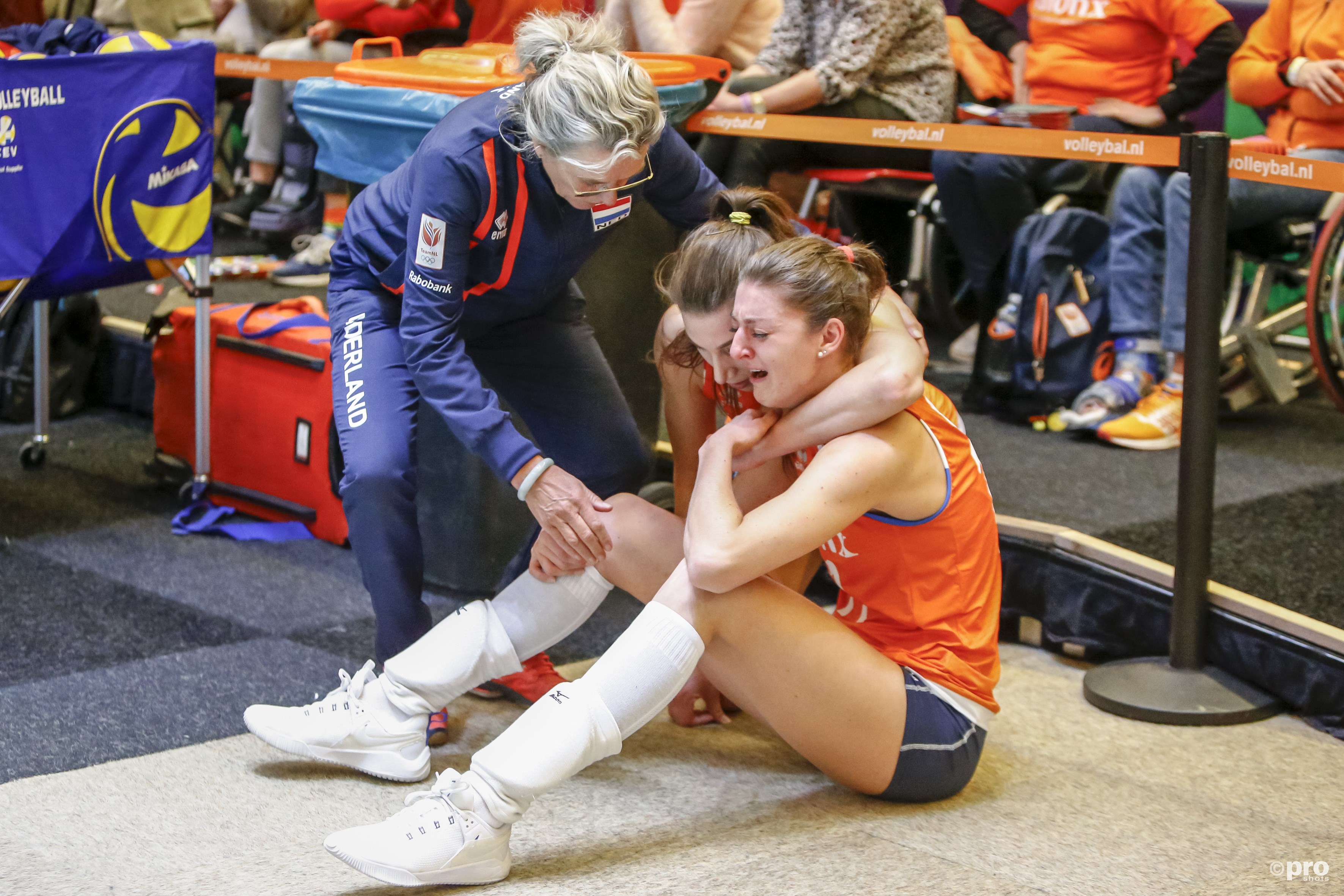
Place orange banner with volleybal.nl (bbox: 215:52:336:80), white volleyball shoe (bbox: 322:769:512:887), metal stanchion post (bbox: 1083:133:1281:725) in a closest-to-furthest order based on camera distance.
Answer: white volleyball shoe (bbox: 322:769:512:887) → metal stanchion post (bbox: 1083:133:1281:725) → orange banner with volleybal.nl (bbox: 215:52:336:80)

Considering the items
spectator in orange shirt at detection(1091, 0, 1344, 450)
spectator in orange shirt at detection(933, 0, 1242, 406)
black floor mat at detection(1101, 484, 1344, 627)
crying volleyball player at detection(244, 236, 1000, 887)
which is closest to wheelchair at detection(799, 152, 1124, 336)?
spectator in orange shirt at detection(933, 0, 1242, 406)

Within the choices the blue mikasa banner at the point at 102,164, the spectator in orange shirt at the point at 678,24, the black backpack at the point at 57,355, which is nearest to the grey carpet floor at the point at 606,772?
the blue mikasa banner at the point at 102,164

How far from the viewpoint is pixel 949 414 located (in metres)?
1.87

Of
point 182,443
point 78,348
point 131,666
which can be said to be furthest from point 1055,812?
point 78,348

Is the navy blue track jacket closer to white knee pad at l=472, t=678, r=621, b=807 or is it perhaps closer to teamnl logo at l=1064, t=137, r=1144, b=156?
white knee pad at l=472, t=678, r=621, b=807

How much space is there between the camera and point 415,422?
2.12m

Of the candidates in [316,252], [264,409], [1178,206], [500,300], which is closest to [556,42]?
[500,300]

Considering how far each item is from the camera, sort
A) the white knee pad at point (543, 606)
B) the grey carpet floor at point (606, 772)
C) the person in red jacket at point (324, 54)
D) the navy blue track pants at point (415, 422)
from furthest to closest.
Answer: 1. the person in red jacket at point (324, 54)
2. the navy blue track pants at point (415, 422)
3. the white knee pad at point (543, 606)
4. the grey carpet floor at point (606, 772)

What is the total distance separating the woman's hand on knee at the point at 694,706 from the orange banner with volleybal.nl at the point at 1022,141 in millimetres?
1110

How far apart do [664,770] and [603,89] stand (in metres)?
0.99

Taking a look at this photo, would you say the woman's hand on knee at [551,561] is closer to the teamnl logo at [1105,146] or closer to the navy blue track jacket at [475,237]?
the navy blue track jacket at [475,237]

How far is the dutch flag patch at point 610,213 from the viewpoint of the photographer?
77.4 inches

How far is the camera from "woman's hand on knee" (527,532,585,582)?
1875 millimetres

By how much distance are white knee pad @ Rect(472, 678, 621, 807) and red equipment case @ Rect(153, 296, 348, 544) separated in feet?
4.61
